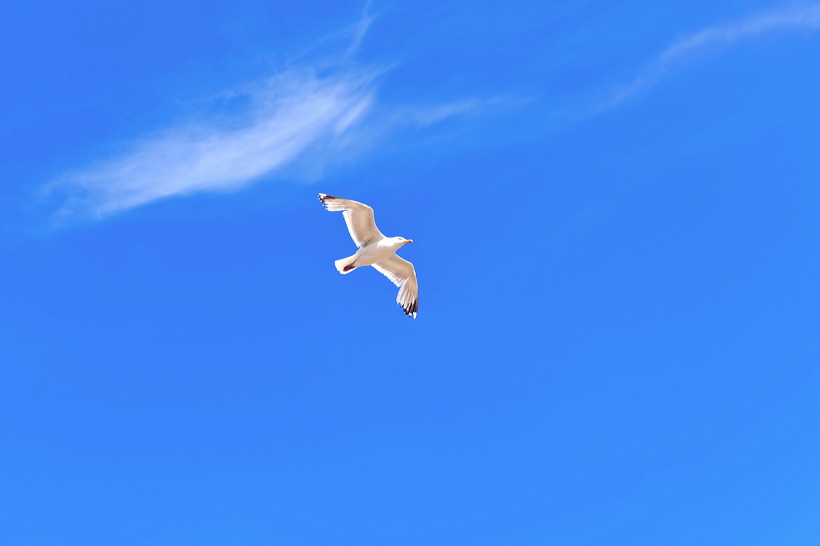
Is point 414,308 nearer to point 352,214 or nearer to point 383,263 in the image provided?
point 383,263

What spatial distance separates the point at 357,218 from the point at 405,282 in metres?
3.53

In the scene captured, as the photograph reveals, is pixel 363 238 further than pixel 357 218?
Yes

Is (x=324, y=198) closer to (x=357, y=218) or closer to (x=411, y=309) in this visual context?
(x=357, y=218)

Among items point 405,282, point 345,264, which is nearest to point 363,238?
point 345,264

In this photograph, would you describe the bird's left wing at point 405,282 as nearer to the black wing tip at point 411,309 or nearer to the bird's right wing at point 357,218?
the black wing tip at point 411,309

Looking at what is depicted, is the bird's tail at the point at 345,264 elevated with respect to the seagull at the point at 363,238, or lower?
lower

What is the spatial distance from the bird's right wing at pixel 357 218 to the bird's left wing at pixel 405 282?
194 centimetres

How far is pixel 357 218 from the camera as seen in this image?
23.0 metres

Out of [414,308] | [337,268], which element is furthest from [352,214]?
[414,308]

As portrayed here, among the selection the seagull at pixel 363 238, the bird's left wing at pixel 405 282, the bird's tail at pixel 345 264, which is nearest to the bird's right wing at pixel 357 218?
the seagull at pixel 363 238

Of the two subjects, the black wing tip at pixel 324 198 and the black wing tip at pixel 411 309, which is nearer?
the black wing tip at pixel 324 198

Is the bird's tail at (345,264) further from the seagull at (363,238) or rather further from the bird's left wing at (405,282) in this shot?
the bird's left wing at (405,282)

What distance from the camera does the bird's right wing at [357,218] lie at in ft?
73.0

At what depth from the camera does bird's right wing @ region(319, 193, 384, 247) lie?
22266mm
